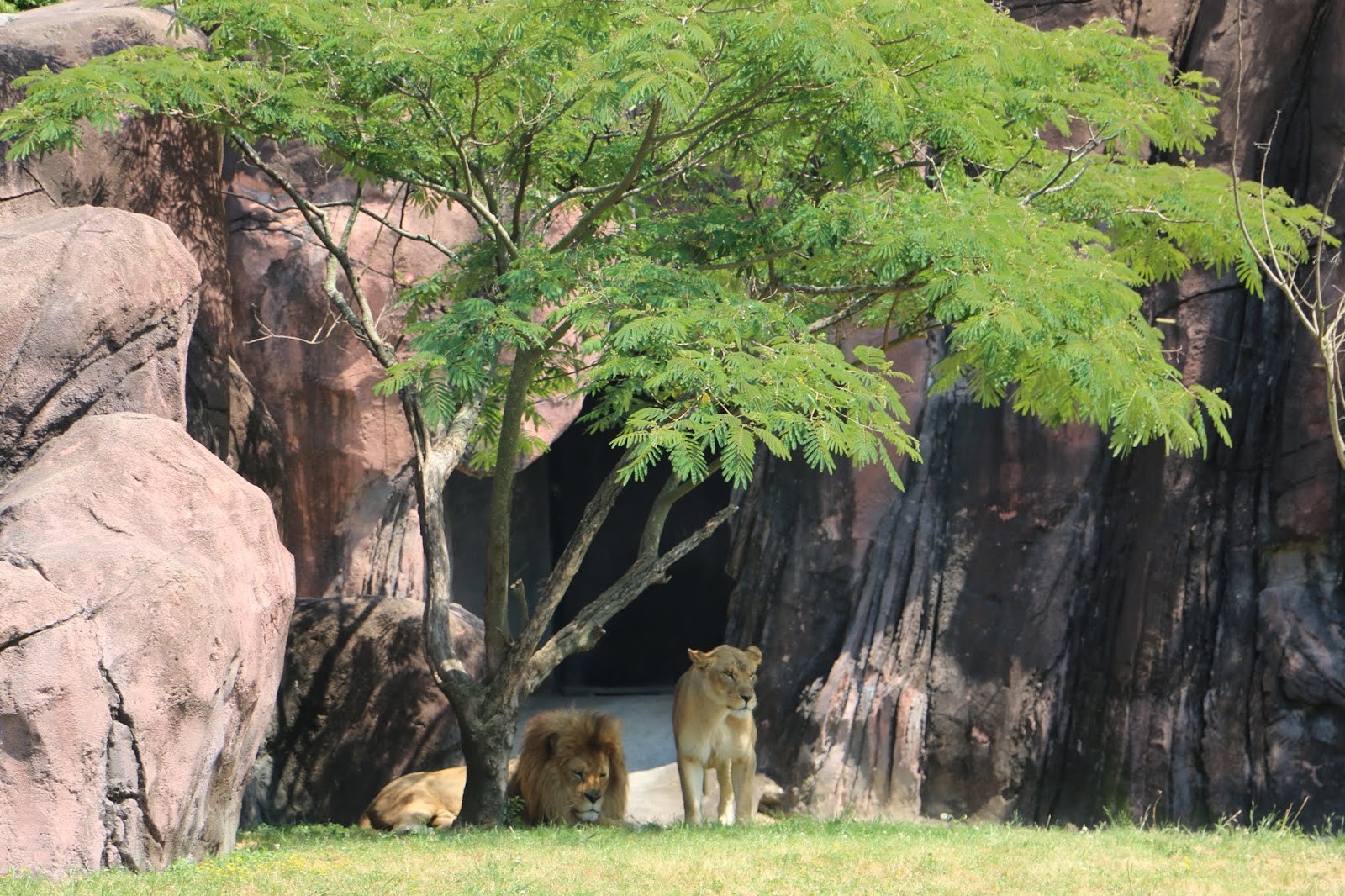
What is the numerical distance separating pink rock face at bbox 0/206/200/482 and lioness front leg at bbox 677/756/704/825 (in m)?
4.23

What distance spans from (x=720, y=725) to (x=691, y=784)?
47 centimetres

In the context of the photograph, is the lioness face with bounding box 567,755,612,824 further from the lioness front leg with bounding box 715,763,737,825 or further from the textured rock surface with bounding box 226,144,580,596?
the textured rock surface with bounding box 226,144,580,596

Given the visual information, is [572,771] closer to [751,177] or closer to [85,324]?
[85,324]

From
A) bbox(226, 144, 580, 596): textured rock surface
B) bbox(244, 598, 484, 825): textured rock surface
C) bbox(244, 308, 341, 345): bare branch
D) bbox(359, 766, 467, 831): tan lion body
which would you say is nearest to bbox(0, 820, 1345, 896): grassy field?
bbox(359, 766, 467, 831): tan lion body

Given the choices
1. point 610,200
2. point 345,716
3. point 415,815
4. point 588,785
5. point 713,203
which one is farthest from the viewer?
point 345,716

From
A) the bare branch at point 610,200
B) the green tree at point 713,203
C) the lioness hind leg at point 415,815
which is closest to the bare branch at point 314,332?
the green tree at point 713,203

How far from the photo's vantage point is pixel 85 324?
27.9 feet

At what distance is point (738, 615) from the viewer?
14633 mm

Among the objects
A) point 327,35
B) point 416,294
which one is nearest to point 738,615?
point 416,294

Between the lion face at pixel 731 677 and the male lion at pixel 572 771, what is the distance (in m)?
0.76

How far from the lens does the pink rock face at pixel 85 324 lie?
8398 mm

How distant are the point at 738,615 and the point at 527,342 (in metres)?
6.51

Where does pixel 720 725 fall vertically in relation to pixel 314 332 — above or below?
below

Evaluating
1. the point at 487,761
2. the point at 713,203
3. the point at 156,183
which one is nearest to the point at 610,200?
the point at 713,203
